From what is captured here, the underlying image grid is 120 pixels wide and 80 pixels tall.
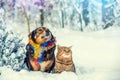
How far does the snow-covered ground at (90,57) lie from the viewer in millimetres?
2629

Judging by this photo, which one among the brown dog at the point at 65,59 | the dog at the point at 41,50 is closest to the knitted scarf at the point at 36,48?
the dog at the point at 41,50

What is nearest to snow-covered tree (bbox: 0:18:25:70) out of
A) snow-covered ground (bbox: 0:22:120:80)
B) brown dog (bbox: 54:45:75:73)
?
snow-covered ground (bbox: 0:22:120:80)

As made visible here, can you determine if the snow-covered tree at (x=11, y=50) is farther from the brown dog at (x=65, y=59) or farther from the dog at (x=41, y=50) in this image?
the brown dog at (x=65, y=59)

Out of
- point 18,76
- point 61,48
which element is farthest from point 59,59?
point 18,76

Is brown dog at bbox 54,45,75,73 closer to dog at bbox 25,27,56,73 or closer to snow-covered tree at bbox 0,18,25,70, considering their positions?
dog at bbox 25,27,56,73

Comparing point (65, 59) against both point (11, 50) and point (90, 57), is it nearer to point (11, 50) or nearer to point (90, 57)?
point (90, 57)

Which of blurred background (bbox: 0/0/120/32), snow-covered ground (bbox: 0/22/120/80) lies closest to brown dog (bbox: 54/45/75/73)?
snow-covered ground (bbox: 0/22/120/80)

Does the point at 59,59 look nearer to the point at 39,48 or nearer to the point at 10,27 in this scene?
the point at 39,48

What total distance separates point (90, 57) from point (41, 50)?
0.25 metres

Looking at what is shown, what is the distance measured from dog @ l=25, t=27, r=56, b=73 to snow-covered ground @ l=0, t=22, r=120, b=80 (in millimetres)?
29

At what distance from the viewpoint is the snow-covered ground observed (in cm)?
263

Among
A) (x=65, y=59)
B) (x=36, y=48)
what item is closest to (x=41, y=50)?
(x=36, y=48)

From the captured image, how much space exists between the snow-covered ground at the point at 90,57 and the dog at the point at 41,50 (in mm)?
29

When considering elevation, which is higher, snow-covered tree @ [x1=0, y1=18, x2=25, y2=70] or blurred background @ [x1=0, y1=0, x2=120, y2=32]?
blurred background @ [x1=0, y1=0, x2=120, y2=32]
